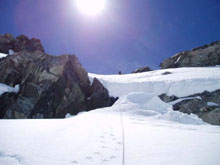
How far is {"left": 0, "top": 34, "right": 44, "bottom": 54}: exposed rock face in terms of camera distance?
28603 mm

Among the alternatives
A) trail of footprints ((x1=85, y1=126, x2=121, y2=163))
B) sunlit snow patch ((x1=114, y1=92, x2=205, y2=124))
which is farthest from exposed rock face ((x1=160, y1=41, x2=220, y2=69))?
trail of footprints ((x1=85, y1=126, x2=121, y2=163))

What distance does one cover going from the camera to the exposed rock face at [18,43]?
28603 mm

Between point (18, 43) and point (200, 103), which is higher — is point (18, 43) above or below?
above

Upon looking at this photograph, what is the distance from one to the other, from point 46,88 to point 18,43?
26.6 m

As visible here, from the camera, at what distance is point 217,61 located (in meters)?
23.3

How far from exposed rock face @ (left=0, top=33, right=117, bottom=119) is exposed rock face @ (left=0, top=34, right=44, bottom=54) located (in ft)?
56.3

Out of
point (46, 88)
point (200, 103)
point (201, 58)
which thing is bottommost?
point (200, 103)

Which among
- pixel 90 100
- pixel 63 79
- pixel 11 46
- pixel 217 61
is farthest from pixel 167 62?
pixel 11 46

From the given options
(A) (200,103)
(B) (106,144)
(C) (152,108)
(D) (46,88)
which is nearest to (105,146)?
(B) (106,144)

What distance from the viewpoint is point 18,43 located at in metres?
30.9

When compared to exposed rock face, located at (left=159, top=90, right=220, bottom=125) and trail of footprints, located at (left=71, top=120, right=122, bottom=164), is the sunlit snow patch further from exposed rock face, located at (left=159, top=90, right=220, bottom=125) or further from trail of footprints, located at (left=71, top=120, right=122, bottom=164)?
exposed rock face, located at (left=159, top=90, right=220, bottom=125)

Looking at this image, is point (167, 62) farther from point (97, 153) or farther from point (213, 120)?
point (97, 153)

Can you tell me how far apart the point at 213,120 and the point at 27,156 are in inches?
445

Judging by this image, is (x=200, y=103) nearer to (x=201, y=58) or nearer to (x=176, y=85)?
(x=176, y=85)
